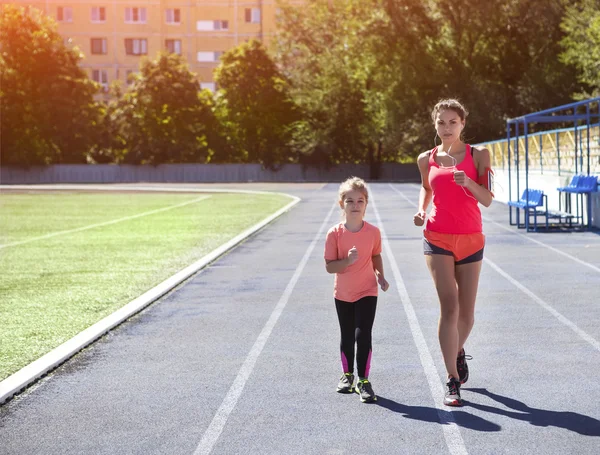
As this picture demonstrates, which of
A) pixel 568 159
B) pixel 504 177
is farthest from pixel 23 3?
pixel 568 159

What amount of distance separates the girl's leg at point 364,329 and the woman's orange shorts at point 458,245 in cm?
53

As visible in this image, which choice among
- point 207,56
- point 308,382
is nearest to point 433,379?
point 308,382

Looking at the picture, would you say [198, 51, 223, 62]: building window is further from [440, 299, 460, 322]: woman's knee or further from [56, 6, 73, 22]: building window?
[440, 299, 460, 322]: woman's knee

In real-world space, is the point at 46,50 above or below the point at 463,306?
above

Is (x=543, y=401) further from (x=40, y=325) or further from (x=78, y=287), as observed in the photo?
(x=78, y=287)

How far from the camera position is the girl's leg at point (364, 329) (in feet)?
20.5

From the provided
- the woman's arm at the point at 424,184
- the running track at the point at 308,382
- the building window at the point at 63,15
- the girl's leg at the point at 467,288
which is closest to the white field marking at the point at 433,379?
the running track at the point at 308,382

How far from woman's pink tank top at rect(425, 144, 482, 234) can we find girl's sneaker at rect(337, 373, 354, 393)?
1175 millimetres

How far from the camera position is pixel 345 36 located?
74.9 m

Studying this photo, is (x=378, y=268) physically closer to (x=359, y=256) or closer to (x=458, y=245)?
(x=359, y=256)

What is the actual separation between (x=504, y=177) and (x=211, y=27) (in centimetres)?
7406

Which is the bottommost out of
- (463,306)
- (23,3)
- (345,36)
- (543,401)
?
(543,401)

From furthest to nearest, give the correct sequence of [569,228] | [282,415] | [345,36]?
[345,36], [569,228], [282,415]

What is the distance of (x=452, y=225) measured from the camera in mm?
5992
